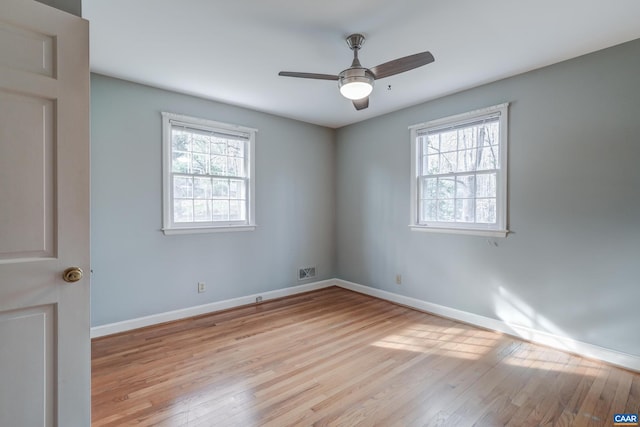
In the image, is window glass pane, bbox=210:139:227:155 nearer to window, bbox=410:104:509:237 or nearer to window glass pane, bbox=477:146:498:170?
window, bbox=410:104:509:237

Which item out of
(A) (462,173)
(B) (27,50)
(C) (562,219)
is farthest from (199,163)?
(C) (562,219)

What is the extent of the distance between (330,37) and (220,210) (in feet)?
7.79

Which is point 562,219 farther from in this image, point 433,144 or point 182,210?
point 182,210

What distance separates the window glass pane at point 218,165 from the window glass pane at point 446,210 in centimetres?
269

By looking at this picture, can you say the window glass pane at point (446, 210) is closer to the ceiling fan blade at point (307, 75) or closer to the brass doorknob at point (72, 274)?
the ceiling fan blade at point (307, 75)

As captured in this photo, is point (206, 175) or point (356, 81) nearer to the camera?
point (356, 81)

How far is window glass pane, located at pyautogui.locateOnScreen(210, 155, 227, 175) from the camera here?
147 inches

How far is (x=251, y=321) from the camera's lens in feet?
11.3

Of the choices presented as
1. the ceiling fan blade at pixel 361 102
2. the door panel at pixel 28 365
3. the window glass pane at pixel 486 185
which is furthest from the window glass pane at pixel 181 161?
the window glass pane at pixel 486 185

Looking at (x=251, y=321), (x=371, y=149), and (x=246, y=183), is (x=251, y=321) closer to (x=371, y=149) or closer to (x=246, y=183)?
(x=246, y=183)

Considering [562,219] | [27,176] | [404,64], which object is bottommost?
[562,219]

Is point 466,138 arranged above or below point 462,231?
above

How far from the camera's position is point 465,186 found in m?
3.46

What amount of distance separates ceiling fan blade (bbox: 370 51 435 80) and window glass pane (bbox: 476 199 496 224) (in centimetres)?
184
